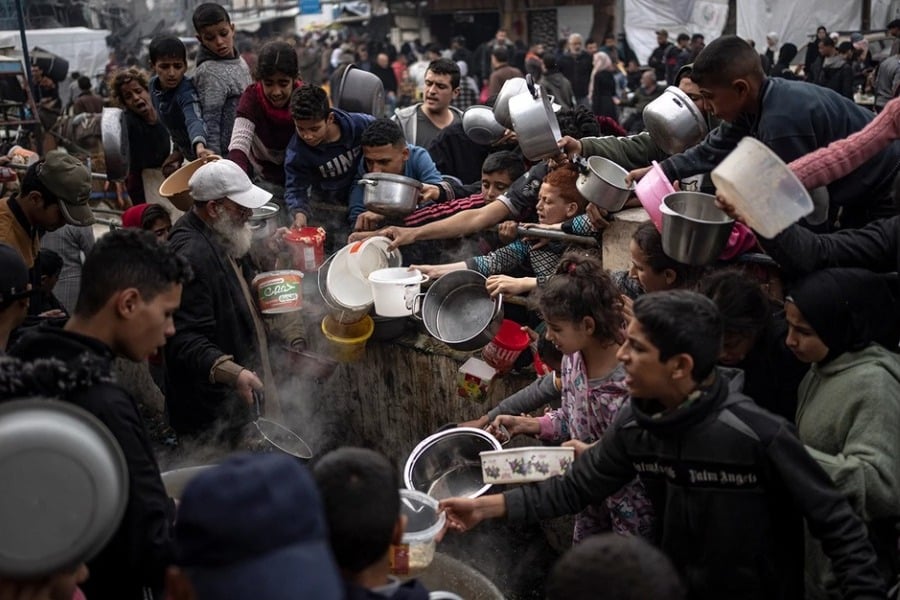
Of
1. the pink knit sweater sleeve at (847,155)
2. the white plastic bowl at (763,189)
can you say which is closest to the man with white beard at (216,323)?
the white plastic bowl at (763,189)

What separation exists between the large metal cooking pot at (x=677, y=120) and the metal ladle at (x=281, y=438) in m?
2.57

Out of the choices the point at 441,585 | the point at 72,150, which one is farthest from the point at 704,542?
the point at 72,150

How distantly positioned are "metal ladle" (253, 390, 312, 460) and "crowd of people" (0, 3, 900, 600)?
22 cm

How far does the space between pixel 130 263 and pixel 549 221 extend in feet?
8.53

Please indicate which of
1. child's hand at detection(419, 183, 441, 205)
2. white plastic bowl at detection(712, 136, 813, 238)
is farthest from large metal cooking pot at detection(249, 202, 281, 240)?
white plastic bowl at detection(712, 136, 813, 238)

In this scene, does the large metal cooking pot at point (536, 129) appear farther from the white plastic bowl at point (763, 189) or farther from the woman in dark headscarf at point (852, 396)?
the woman in dark headscarf at point (852, 396)

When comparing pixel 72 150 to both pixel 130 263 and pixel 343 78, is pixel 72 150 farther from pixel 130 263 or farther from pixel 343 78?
pixel 130 263

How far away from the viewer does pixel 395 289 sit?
4.71 metres

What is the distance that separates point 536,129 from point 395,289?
46.6 inches

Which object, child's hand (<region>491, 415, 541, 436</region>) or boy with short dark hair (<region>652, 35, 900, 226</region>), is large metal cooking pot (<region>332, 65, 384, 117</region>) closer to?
boy with short dark hair (<region>652, 35, 900, 226</region>)

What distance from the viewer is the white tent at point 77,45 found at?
2311 cm

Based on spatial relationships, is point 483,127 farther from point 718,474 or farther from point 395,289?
point 718,474

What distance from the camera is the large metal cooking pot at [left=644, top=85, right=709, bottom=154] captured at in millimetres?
4586

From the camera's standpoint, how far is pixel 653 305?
2.58 m
